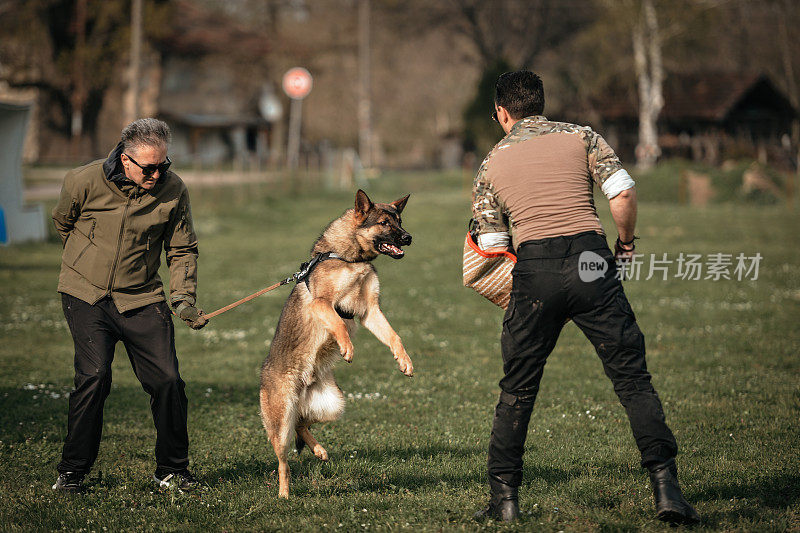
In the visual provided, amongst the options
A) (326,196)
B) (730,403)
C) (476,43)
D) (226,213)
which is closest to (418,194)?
(326,196)

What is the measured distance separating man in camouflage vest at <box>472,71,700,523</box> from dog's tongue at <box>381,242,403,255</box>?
1.09m

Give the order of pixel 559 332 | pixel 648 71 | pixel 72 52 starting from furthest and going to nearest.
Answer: pixel 72 52
pixel 648 71
pixel 559 332

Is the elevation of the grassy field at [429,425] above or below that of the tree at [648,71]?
below

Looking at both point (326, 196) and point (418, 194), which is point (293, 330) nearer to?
point (326, 196)

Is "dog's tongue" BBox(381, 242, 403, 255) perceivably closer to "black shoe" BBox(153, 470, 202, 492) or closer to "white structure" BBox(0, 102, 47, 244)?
"black shoe" BBox(153, 470, 202, 492)

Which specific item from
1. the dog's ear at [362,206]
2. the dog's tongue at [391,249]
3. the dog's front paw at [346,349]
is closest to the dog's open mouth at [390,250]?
the dog's tongue at [391,249]

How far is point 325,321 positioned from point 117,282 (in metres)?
1.40

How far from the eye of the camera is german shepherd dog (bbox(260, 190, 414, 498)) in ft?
18.0

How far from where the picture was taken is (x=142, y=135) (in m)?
5.04

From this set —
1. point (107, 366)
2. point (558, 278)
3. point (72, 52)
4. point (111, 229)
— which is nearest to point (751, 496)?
point (558, 278)

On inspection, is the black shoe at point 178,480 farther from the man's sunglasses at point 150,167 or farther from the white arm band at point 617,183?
the white arm band at point 617,183

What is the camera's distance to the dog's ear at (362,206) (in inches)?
223

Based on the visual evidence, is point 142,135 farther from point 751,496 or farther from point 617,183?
point 751,496

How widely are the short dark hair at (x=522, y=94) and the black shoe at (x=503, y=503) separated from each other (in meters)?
2.19
